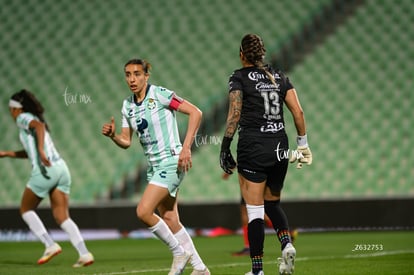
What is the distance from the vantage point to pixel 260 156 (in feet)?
20.7

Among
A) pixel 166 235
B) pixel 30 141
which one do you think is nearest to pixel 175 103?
pixel 166 235

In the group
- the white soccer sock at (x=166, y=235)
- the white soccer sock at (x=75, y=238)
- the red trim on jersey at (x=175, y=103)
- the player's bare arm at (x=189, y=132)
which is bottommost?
the white soccer sock at (x=75, y=238)

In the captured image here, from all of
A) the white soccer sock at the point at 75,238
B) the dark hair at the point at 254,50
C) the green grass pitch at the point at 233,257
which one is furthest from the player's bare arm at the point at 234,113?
the white soccer sock at the point at 75,238

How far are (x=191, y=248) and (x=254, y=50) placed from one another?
1671 mm

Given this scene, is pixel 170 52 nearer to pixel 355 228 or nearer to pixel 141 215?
pixel 355 228

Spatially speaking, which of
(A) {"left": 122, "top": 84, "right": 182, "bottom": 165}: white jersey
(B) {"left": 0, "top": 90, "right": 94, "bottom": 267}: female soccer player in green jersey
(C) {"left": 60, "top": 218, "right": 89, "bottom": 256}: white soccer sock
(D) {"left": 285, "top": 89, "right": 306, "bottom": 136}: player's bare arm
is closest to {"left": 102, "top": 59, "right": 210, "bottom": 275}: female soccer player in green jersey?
(A) {"left": 122, "top": 84, "right": 182, "bottom": 165}: white jersey

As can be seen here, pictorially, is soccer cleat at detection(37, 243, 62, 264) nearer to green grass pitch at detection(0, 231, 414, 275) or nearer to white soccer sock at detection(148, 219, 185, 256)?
green grass pitch at detection(0, 231, 414, 275)

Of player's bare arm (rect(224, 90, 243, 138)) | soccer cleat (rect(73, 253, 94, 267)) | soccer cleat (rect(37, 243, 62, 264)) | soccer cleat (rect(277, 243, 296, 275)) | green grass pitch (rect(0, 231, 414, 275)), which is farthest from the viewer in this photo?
soccer cleat (rect(37, 243, 62, 264))

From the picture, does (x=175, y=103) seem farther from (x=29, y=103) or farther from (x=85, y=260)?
(x=29, y=103)

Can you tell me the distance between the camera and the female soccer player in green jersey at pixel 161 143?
20.7 feet

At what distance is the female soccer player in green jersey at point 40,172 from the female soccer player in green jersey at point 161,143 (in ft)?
6.80

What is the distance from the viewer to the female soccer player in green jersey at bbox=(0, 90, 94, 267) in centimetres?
843

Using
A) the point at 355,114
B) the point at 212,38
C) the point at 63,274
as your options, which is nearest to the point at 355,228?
the point at 355,114

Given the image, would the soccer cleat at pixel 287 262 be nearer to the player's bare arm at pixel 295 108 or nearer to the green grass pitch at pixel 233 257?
the green grass pitch at pixel 233 257
